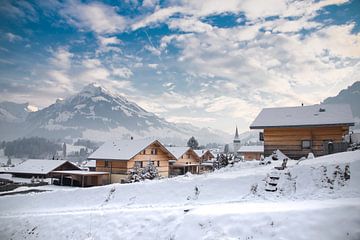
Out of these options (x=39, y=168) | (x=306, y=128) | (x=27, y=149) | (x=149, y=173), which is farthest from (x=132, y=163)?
(x=27, y=149)

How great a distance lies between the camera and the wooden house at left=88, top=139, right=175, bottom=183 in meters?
43.0

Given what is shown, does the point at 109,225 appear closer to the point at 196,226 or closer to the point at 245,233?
the point at 196,226

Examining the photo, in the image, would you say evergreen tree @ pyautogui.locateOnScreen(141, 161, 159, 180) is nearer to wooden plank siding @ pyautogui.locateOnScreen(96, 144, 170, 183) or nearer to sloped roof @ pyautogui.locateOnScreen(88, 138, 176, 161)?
sloped roof @ pyautogui.locateOnScreen(88, 138, 176, 161)

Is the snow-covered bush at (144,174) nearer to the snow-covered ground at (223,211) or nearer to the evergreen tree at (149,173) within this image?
the evergreen tree at (149,173)

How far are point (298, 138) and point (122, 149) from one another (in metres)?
29.2

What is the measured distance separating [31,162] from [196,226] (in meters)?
53.1

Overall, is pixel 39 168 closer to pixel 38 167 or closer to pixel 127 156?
pixel 38 167

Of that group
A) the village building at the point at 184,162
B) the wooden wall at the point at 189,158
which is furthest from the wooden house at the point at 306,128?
the wooden wall at the point at 189,158

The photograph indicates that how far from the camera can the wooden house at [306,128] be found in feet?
80.9

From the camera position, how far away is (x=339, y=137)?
24.5 meters

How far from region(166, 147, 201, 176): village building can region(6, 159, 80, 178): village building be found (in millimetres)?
20212

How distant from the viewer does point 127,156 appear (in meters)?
42.7

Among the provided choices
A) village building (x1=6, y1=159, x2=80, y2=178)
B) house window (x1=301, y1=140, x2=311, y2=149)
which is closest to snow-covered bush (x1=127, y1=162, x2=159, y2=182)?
house window (x1=301, y1=140, x2=311, y2=149)

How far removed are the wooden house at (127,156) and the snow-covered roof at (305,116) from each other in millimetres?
19301
